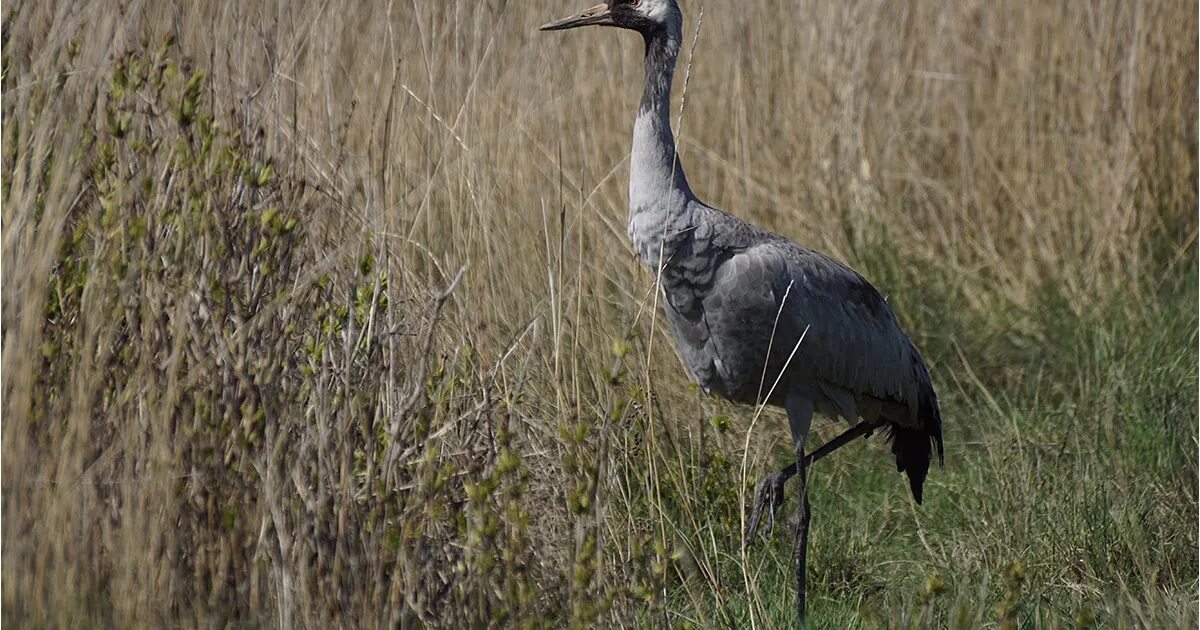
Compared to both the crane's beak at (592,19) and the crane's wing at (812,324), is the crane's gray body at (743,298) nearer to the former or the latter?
the crane's wing at (812,324)

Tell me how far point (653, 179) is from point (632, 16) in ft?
2.02

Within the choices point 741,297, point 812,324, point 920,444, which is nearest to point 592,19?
point 741,297

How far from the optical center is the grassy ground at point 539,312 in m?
3.39

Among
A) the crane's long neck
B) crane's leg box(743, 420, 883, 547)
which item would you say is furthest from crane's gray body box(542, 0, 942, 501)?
crane's leg box(743, 420, 883, 547)

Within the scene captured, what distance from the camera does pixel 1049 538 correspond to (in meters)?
5.07

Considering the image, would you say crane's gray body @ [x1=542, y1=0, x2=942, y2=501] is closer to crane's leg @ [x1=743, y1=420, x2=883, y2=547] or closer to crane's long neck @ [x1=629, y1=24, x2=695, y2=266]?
crane's long neck @ [x1=629, y1=24, x2=695, y2=266]

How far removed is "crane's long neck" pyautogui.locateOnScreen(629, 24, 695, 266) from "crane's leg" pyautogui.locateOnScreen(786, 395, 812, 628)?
33.2 inches

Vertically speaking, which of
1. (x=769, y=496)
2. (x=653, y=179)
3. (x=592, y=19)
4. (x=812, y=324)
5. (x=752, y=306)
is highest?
(x=592, y=19)

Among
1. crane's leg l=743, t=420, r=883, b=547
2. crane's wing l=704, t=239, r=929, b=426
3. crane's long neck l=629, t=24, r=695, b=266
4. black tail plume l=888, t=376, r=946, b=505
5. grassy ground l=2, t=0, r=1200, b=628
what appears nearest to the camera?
grassy ground l=2, t=0, r=1200, b=628

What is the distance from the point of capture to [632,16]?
16.8 feet

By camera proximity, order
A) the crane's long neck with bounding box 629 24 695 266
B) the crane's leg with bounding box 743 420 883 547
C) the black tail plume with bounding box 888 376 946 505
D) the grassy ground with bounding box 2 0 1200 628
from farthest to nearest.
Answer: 1. the black tail plume with bounding box 888 376 946 505
2. the crane's leg with bounding box 743 420 883 547
3. the crane's long neck with bounding box 629 24 695 266
4. the grassy ground with bounding box 2 0 1200 628

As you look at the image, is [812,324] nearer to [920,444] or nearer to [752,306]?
[752,306]

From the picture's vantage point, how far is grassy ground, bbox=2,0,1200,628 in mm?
3389

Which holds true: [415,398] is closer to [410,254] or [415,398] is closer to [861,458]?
[410,254]
